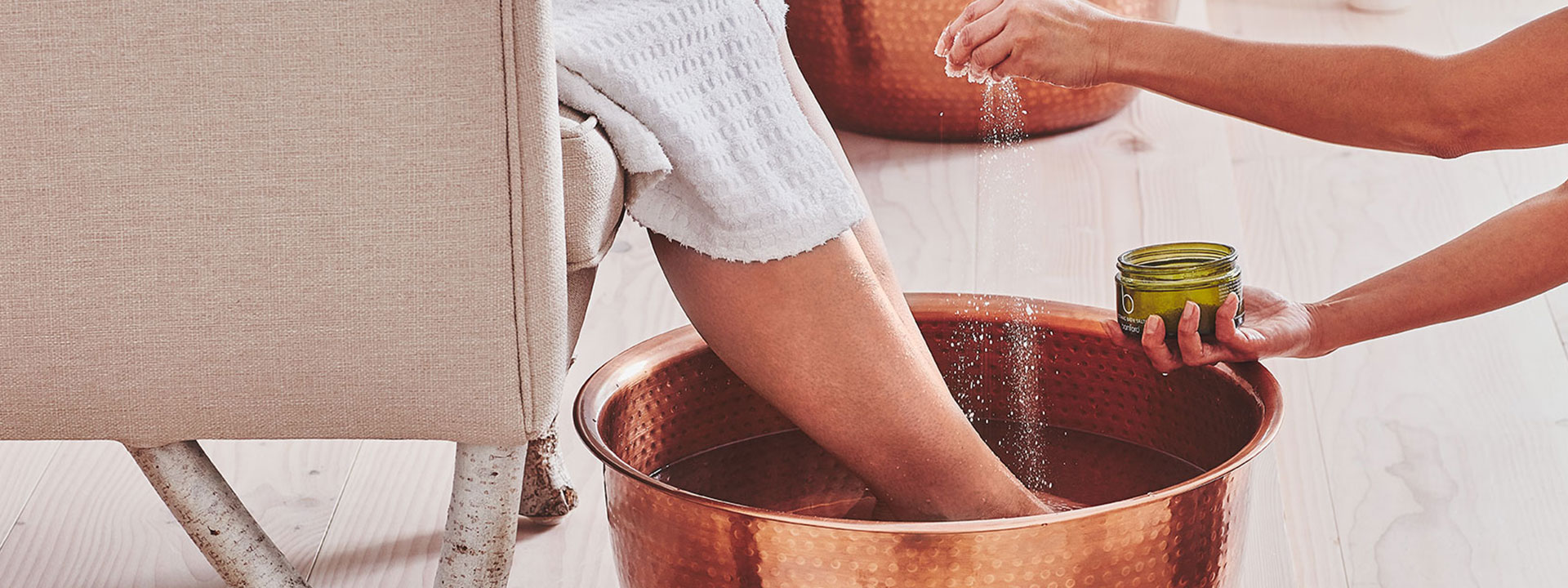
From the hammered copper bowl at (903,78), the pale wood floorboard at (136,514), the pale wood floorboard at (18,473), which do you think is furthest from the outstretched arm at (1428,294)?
the hammered copper bowl at (903,78)

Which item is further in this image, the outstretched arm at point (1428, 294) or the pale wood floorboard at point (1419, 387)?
the pale wood floorboard at point (1419, 387)

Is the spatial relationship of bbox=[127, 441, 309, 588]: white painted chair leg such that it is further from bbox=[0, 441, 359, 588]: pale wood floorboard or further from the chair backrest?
bbox=[0, 441, 359, 588]: pale wood floorboard

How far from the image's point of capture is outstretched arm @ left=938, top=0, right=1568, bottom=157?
2.68 ft

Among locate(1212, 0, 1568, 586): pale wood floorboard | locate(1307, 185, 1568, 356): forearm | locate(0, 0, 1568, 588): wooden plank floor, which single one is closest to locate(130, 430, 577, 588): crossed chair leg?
locate(0, 0, 1568, 588): wooden plank floor

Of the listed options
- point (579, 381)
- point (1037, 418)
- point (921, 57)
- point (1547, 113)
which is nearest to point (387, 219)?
point (1037, 418)

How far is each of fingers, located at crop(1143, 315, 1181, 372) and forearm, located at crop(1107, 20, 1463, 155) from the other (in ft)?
0.47

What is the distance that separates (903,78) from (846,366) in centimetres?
124

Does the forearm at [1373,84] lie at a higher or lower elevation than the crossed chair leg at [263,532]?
higher

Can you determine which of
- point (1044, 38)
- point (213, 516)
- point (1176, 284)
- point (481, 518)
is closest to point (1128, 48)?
point (1044, 38)

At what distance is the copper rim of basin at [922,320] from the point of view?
679 millimetres

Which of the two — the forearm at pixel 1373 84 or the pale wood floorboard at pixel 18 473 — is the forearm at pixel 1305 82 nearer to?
the forearm at pixel 1373 84

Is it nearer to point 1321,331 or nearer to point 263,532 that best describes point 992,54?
point 1321,331

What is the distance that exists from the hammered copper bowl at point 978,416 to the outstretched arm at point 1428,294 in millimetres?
33

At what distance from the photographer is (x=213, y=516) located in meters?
0.78
